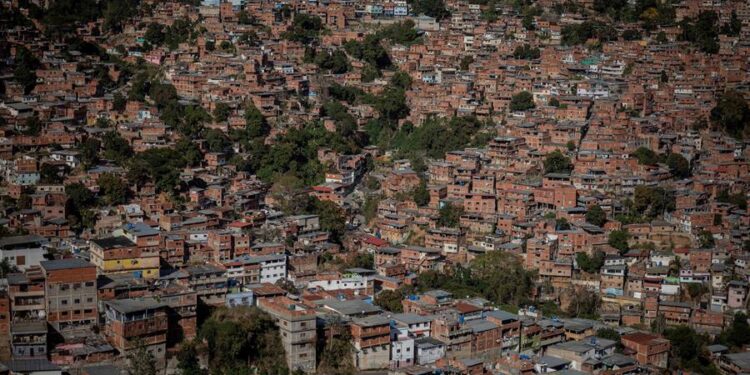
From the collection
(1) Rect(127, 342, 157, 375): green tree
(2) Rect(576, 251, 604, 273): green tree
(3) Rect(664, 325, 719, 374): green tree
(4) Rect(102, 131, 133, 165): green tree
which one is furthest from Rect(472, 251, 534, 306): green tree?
(4) Rect(102, 131, 133, 165): green tree

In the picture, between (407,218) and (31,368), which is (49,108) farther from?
(31,368)

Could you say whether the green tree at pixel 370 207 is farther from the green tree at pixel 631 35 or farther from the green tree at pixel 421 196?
the green tree at pixel 631 35

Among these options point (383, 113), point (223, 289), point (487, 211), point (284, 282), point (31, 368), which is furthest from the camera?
point (383, 113)

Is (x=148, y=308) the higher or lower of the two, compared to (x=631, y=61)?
lower

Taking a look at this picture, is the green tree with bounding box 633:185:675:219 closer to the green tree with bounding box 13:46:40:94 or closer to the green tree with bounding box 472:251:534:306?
the green tree with bounding box 472:251:534:306

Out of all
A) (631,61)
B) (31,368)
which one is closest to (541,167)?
(631,61)

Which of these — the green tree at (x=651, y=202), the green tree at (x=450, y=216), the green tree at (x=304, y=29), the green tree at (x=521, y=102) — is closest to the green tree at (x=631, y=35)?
the green tree at (x=521, y=102)
